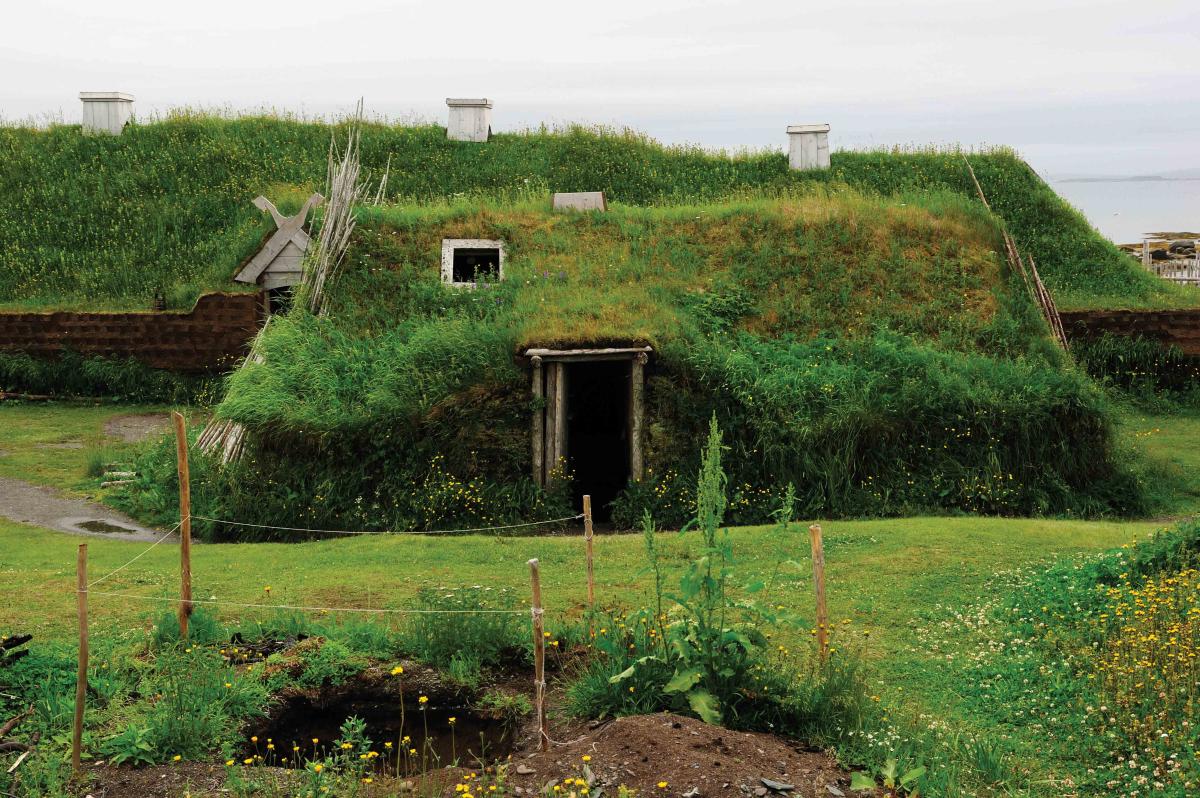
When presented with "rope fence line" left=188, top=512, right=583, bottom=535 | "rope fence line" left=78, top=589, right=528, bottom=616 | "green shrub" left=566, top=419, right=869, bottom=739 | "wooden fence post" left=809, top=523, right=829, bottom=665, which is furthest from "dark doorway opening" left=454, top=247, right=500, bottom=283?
"green shrub" left=566, top=419, right=869, bottom=739

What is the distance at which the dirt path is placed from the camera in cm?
1405

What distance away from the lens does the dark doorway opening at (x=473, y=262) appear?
60.7 feet

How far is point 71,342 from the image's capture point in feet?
71.5

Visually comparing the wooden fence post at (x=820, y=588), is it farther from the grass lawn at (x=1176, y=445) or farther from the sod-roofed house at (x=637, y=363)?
the grass lawn at (x=1176, y=445)

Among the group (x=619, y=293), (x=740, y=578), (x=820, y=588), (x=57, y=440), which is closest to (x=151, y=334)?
(x=57, y=440)

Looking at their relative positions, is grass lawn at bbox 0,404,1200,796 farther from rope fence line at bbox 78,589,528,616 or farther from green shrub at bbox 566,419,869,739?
green shrub at bbox 566,419,869,739

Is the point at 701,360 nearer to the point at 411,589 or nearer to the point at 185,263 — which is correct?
the point at 411,589

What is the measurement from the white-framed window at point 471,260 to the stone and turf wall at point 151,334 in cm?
468

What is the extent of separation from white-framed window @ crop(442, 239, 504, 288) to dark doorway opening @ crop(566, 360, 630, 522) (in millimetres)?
1922

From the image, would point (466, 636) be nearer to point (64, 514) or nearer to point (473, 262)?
point (64, 514)

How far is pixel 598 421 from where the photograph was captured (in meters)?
18.5

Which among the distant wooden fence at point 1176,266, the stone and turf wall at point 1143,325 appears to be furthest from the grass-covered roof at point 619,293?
the distant wooden fence at point 1176,266

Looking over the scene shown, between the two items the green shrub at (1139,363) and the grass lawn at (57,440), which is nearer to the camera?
the grass lawn at (57,440)

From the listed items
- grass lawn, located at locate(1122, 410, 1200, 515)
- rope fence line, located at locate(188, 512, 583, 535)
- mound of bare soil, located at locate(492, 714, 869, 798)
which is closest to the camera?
mound of bare soil, located at locate(492, 714, 869, 798)
